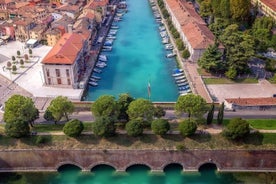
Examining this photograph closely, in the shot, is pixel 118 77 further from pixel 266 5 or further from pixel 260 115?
pixel 266 5

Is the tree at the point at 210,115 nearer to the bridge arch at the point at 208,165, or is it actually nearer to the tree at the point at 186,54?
the bridge arch at the point at 208,165

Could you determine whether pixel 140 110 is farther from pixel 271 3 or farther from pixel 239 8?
pixel 271 3

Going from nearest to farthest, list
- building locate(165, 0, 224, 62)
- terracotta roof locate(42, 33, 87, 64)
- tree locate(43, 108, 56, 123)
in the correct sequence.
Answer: tree locate(43, 108, 56, 123) → terracotta roof locate(42, 33, 87, 64) → building locate(165, 0, 224, 62)

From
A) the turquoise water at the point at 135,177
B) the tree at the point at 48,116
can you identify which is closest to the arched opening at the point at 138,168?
the turquoise water at the point at 135,177

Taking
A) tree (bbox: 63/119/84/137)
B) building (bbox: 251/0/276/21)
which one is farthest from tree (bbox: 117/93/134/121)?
building (bbox: 251/0/276/21)

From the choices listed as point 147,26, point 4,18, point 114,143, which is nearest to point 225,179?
point 114,143

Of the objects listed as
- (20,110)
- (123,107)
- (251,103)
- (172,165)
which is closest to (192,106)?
(172,165)

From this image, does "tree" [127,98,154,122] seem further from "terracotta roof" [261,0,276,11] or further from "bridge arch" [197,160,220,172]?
"terracotta roof" [261,0,276,11]
